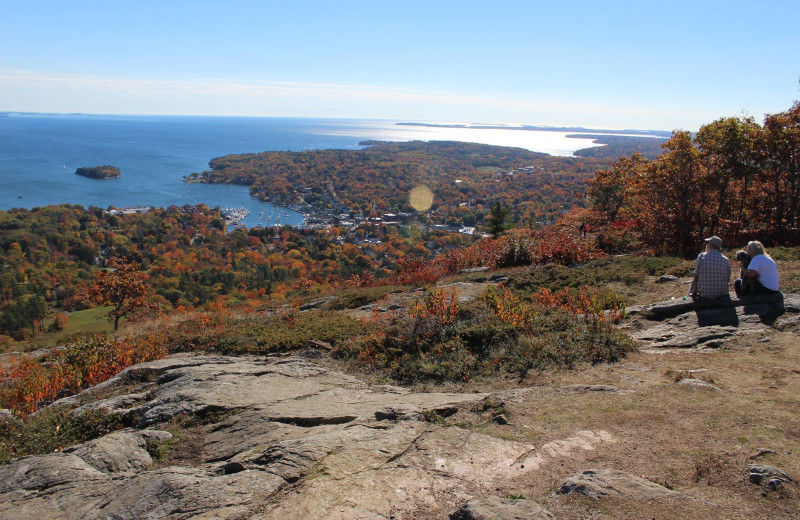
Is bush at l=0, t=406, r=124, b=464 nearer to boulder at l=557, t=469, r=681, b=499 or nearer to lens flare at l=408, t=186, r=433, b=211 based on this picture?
boulder at l=557, t=469, r=681, b=499

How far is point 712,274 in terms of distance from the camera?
741 cm

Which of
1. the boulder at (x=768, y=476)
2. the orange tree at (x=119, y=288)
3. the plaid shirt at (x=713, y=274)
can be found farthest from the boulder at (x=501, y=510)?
the orange tree at (x=119, y=288)

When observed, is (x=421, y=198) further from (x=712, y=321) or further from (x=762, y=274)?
(x=712, y=321)

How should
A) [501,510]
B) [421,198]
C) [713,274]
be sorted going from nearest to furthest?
1. [501,510]
2. [713,274]
3. [421,198]

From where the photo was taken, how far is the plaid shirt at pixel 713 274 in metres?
7.36

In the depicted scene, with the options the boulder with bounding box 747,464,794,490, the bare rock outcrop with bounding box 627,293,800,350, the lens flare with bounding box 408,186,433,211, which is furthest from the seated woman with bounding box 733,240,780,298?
the lens flare with bounding box 408,186,433,211

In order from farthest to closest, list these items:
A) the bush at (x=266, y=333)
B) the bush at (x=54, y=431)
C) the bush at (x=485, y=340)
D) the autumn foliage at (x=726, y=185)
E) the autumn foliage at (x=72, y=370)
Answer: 1. the autumn foliage at (x=726, y=185)
2. the bush at (x=266, y=333)
3. the autumn foliage at (x=72, y=370)
4. the bush at (x=485, y=340)
5. the bush at (x=54, y=431)

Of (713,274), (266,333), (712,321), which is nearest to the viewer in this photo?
(712,321)

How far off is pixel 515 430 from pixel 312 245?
59.8m

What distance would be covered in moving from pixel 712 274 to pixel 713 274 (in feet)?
0.04

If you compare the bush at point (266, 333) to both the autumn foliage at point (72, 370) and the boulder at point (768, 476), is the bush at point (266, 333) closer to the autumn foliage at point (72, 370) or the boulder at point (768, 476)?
the autumn foliage at point (72, 370)

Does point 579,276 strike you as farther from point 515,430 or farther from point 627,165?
point 627,165

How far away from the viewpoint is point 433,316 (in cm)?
830

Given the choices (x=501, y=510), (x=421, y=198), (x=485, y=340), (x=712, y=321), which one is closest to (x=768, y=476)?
(x=501, y=510)
